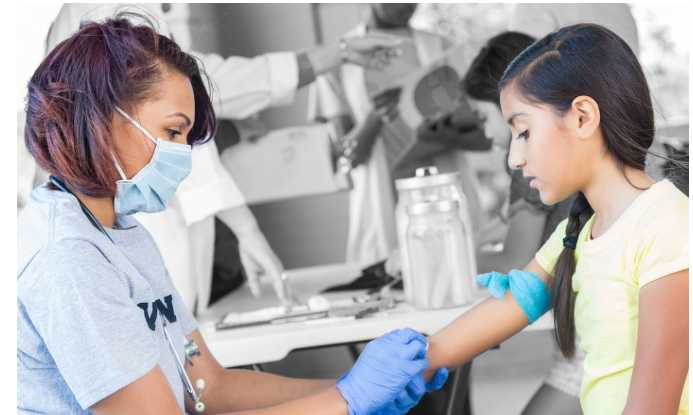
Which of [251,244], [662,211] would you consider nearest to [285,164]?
[251,244]

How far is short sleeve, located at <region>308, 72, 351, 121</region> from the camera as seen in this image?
2541 mm

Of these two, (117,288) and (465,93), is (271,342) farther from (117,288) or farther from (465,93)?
(465,93)

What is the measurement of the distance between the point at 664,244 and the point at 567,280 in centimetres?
23

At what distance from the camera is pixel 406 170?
2.58 meters

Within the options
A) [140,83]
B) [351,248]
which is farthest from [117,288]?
[351,248]


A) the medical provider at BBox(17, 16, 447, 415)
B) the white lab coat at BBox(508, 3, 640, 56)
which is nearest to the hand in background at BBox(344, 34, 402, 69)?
the white lab coat at BBox(508, 3, 640, 56)

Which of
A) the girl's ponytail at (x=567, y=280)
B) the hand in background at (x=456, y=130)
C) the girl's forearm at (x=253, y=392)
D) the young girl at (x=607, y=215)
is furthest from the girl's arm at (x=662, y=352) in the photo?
the hand in background at (x=456, y=130)

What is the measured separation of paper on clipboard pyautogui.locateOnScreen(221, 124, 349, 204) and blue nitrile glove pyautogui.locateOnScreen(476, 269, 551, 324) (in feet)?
4.28

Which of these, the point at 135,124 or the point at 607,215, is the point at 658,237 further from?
the point at 135,124

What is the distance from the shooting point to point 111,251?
41.5 inches

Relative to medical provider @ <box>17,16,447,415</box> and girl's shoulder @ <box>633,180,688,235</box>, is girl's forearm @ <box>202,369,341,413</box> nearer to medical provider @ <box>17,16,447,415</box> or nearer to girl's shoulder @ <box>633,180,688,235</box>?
medical provider @ <box>17,16,447,415</box>

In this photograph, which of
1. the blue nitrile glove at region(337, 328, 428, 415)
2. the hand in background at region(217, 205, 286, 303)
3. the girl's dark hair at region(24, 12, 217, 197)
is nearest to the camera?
the girl's dark hair at region(24, 12, 217, 197)

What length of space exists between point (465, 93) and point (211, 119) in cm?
134

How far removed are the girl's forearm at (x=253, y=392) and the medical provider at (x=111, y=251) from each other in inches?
2.8
